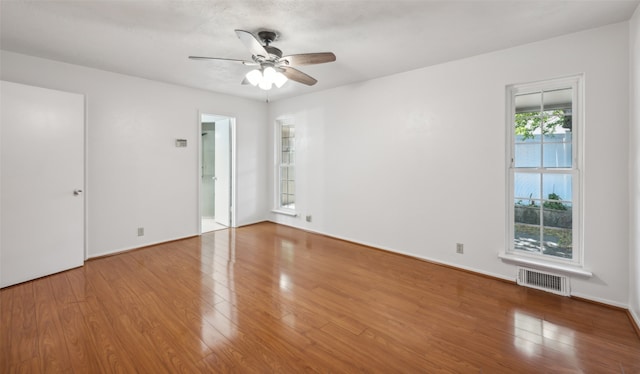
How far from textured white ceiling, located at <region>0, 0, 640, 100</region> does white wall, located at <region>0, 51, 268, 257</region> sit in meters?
0.30

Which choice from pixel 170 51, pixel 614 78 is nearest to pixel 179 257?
pixel 170 51

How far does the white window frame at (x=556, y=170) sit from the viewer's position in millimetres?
2746

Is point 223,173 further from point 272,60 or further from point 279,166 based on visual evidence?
point 272,60

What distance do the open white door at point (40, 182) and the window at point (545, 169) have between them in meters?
5.04

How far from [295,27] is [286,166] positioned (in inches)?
136

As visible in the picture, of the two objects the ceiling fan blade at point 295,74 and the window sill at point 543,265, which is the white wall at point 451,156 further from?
the ceiling fan blade at point 295,74

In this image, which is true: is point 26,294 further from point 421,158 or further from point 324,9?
point 421,158

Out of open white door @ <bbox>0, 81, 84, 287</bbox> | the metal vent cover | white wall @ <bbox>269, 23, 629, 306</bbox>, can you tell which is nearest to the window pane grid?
white wall @ <bbox>269, 23, 629, 306</bbox>

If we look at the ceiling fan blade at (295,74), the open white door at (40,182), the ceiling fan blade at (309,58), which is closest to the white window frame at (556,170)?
the ceiling fan blade at (309,58)

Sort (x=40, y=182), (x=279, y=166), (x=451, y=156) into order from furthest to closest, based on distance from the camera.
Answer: (x=279, y=166)
(x=451, y=156)
(x=40, y=182)

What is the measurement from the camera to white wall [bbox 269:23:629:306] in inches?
101

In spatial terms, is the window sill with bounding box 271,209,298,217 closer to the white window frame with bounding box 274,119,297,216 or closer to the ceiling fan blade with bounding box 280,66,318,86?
the white window frame with bounding box 274,119,297,216

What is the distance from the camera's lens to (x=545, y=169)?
296 centimetres

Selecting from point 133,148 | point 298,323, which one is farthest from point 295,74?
point 133,148
